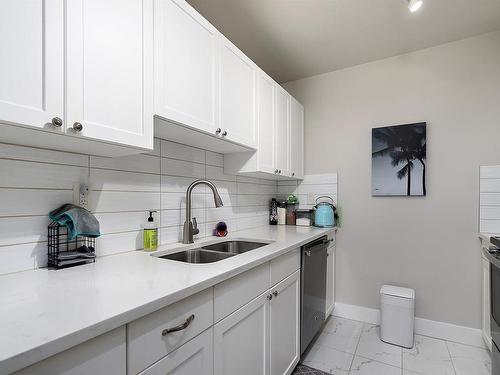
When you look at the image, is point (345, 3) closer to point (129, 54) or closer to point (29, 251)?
point (129, 54)

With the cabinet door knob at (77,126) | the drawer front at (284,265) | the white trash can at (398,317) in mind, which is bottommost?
the white trash can at (398,317)

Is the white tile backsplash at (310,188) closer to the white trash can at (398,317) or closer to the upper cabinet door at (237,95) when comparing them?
the white trash can at (398,317)

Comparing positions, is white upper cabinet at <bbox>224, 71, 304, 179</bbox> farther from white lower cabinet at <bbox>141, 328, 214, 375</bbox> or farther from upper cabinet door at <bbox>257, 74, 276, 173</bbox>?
white lower cabinet at <bbox>141, 328, 214, 375</bbox>

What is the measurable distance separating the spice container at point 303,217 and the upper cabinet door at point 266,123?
719 mm

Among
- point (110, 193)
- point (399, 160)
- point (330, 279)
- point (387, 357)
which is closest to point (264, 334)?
point (110, 193)

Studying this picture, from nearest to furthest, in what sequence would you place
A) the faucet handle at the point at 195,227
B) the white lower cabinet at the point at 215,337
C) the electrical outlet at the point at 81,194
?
the white lower cabinet at the point at 215,337 → the electrical outlet at the point at 81,194 → the faucet handle at the point at 195,227

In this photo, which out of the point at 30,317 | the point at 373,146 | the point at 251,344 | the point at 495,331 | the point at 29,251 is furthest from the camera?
the point at 373,146

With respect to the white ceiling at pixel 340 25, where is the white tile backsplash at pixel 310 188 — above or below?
below

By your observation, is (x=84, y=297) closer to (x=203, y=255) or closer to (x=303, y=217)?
(x=203, y=255)

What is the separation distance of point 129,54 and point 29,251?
870 millimetres

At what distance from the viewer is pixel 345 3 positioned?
1821 millimetres

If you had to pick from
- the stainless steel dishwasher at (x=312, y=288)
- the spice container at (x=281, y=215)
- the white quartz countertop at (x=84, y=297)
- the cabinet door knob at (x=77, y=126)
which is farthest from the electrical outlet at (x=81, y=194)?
the spice container at (x=281, y=215)

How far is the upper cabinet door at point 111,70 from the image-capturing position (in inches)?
35.9

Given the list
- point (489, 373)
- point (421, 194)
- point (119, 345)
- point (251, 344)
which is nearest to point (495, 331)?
point (489, 373)
